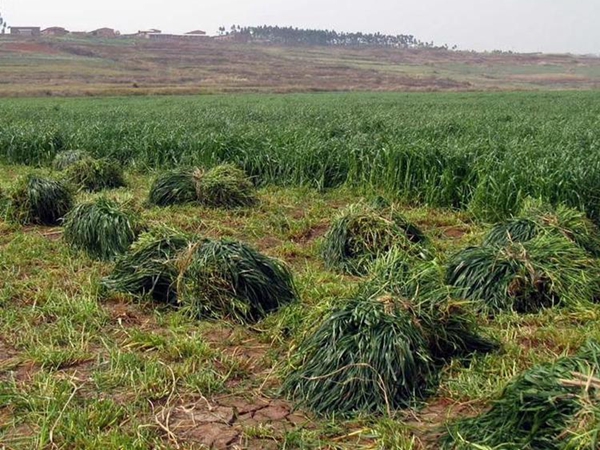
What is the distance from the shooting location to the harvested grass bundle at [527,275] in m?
5.07

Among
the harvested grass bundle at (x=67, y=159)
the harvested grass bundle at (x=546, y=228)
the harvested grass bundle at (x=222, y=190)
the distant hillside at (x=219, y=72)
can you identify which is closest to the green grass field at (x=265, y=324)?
the harvested grass bundle at (x=222, y=190)

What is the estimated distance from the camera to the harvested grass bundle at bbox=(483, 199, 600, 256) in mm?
5969

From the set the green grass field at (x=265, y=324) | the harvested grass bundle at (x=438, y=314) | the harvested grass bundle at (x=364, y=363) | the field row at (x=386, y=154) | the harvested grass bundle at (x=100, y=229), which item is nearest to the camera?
the green grass field at (x=265, y=324)

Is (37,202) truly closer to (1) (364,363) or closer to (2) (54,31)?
(1) (364,363)

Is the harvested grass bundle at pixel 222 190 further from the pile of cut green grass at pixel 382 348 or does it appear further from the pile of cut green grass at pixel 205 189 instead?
the pile of cut green grass at pixel 382 348

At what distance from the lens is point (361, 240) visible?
20.9 feet

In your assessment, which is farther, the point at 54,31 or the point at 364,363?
the point at 54,31

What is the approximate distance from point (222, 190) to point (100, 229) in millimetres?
2519

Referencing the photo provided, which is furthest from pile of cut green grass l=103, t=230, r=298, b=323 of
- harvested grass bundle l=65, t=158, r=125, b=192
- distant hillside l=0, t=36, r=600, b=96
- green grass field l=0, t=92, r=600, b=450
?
distant hillside l=0, t=36, r=600, b=96

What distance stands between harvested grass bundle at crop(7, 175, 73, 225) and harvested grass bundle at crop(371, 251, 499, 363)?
5.42m

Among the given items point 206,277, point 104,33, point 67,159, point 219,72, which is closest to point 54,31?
point 104,33

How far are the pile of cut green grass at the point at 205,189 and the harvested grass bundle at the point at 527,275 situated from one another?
4292 millimetres

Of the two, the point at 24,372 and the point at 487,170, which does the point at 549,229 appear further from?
the point at 24,372

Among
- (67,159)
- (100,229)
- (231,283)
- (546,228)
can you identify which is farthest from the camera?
(67,159)
